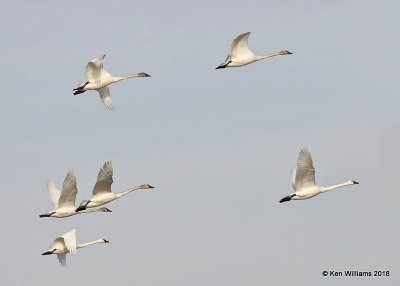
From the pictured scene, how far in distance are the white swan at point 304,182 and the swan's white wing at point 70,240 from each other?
10015mm

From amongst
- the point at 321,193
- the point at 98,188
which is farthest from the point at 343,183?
the point at 98,188

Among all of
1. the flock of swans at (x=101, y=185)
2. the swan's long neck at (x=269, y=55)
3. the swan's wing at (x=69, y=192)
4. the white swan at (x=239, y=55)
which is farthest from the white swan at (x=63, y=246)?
the swan's long neck at (x=269, y=55)

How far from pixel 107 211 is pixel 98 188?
6249 mm

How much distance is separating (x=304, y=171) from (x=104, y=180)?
9077 mm

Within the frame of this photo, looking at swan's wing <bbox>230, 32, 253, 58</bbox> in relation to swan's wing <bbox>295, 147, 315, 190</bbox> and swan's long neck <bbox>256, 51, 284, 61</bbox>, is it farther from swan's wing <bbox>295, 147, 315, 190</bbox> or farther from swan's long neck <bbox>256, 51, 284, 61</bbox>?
swan's wing <bbox>295, 147, 315, 190</bbox>

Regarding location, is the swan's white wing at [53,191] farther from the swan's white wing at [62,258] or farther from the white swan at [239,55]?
the white swan at [239,55]

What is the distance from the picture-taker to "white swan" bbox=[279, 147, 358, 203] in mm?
75125

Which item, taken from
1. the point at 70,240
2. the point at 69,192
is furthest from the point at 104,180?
the point at 70,240

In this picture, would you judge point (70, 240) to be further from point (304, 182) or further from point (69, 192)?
point (304, 182)

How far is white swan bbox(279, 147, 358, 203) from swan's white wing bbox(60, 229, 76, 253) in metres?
10.0

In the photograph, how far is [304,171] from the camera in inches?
2975

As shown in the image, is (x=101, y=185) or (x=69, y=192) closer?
(x=101, y=185)

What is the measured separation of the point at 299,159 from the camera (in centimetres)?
7494

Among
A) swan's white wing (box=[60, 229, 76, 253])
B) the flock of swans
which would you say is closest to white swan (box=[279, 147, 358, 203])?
the flock of swans
